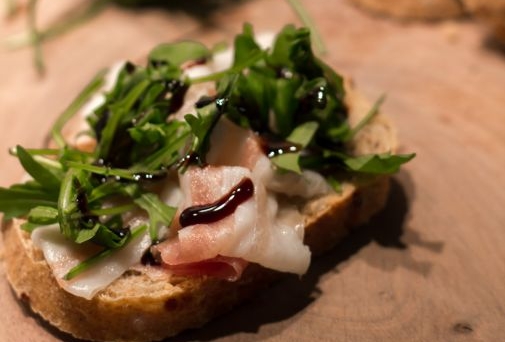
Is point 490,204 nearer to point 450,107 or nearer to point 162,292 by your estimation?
point 450,107

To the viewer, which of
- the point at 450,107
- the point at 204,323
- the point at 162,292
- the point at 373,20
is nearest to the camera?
the point at 162,292

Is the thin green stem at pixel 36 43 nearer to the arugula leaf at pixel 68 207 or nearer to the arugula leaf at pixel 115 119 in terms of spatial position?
the arugula leaf at pixel 115 119

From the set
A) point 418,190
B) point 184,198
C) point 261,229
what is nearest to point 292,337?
point 261,229

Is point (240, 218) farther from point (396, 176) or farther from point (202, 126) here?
point (396, 176)

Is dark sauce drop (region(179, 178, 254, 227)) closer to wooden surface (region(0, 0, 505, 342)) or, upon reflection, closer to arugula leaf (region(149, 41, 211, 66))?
wooden surface (region(0, 0, 505, 342))

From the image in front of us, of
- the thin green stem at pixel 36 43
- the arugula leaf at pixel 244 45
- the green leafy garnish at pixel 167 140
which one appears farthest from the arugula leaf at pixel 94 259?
the thin green stem at pixel 36 43

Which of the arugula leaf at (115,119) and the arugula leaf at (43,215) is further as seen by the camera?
the arugula leaf at (115,119)

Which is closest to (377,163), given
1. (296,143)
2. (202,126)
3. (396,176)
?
(296,143)
